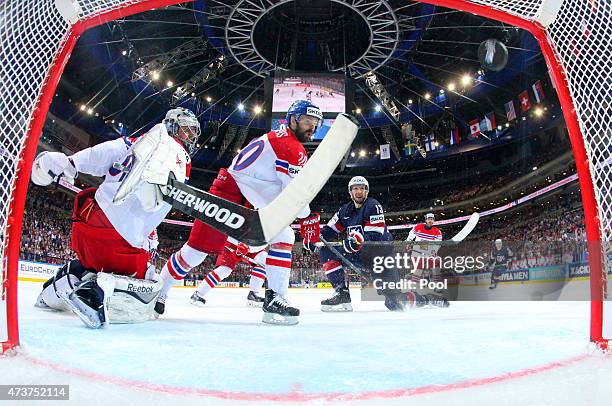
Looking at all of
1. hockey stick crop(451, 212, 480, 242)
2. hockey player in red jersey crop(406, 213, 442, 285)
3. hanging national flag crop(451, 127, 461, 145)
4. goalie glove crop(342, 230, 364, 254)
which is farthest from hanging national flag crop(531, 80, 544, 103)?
goalie glove crop(342, 230, 364, 254)

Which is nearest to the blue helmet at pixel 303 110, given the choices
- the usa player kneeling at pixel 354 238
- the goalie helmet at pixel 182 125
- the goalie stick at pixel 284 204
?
the goalie helmet at pixel 182 125

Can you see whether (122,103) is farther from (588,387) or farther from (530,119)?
(588,387)

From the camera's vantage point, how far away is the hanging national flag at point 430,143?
61.2 ft

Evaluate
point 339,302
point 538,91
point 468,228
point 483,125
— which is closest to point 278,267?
point 339,302

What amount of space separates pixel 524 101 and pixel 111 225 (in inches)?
647

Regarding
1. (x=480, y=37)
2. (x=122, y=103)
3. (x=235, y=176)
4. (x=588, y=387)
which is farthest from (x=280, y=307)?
(x=122, y=103)

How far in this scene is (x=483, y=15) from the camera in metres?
1.51

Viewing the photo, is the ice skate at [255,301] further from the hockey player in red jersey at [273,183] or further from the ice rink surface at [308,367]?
the ice rink surface at [308,367]

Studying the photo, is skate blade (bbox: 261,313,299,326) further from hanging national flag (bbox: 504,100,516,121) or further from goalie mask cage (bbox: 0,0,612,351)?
hanging national flag (bbox: 504,100,516,121)

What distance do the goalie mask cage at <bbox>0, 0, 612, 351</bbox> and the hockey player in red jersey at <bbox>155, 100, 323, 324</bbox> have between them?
114 centimetres

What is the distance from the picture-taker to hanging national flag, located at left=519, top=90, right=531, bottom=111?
15258 mm

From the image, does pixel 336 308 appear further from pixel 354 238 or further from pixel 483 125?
pixel 483 125

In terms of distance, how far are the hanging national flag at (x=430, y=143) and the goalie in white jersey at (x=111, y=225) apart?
17.6 meters

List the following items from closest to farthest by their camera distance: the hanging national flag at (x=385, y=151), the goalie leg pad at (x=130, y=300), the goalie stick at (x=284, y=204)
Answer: the goalie stick at (x=284, y=204) → the goalie leg pad at (x=130, y=300) → the hanging national flag at (x=385, y=151)
